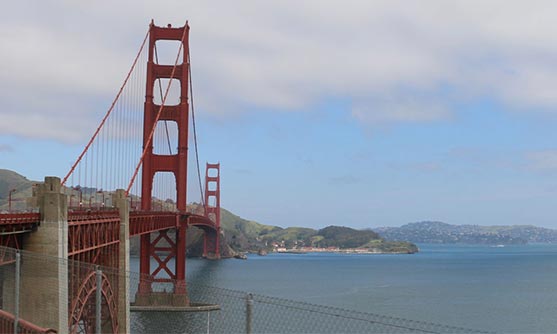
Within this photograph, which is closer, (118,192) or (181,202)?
(118,192)

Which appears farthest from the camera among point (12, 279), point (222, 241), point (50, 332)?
point (222, 241)

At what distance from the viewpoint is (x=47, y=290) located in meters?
22.1

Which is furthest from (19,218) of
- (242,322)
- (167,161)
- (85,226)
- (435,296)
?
(435,296)

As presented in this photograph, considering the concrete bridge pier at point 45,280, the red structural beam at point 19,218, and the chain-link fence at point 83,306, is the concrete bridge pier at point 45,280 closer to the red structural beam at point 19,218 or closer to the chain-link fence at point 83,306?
the chain-link fence at point 83,306

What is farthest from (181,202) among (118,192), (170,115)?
(118,192)

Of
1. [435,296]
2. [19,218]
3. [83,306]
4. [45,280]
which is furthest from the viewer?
[435,296]

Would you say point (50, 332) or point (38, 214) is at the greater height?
point (38, 214)

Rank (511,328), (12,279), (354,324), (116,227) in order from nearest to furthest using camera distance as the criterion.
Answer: (12,279)
(116,227)
(354,324)
(511,328)

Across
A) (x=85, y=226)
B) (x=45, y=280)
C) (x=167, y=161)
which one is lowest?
(x=45, y=280)

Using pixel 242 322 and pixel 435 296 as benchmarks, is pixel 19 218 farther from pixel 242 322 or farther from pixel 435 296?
pixel 435 296

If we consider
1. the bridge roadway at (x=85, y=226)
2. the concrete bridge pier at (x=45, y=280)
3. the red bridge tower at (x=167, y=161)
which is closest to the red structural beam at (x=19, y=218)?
the bridge roadway at (x=85, y=226)

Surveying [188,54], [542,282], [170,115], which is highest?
[188,54]

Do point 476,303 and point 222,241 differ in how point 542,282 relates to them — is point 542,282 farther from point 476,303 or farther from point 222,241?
point 222,241

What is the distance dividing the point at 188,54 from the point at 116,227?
3620cm
